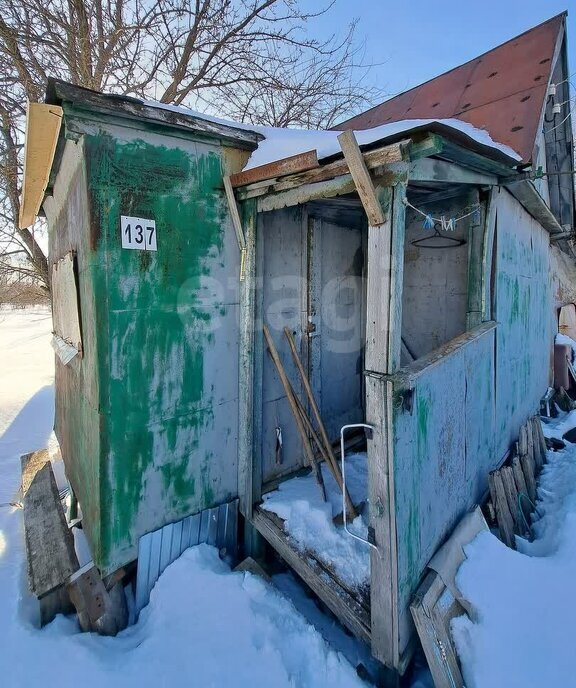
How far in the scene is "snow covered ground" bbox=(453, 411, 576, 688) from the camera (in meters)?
1.99

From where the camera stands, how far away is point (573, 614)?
7.47ft

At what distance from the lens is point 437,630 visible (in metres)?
2.03

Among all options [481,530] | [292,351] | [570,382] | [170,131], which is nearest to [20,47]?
[170,131]

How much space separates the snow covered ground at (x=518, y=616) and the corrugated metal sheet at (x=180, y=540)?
1738 millimetres

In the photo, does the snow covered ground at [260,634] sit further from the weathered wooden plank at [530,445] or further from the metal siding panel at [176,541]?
the weathered wooden plank at [530,445]

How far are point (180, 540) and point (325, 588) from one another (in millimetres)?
1144

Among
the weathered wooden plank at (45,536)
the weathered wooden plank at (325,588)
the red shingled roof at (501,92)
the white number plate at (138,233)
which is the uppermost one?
the red shingled roof at (501,92)

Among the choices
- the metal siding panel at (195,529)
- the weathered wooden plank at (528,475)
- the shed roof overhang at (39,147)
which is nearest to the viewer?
the shed roof overhang at (39,147)

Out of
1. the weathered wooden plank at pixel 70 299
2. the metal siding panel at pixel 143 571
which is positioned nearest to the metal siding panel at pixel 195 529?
the metal siding panel at pixel 143 571

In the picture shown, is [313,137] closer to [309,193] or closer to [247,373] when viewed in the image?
[309,193]

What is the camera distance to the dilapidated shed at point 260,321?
79.4 inches

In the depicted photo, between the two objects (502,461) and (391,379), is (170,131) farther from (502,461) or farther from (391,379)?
(502,461)

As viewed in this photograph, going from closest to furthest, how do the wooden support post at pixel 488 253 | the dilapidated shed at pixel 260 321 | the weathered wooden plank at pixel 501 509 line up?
the dilapidated shed at pixel 260 321 < the weathered wooden plank at pixel 501 509 < the wooden support post at pixel 488 253

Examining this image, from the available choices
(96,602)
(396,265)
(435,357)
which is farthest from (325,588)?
(396,265)
